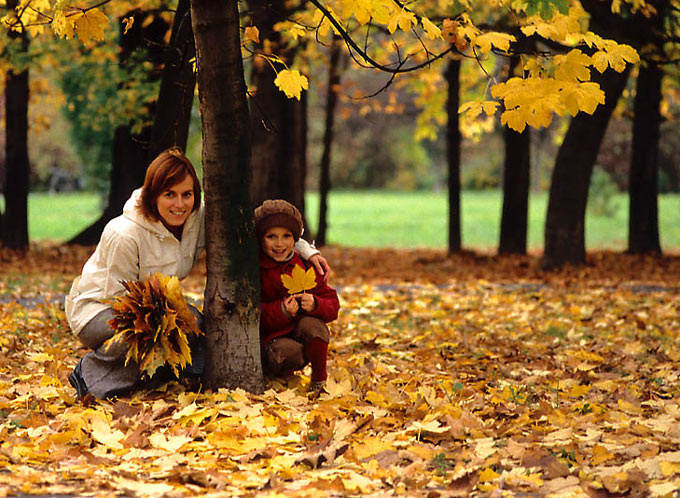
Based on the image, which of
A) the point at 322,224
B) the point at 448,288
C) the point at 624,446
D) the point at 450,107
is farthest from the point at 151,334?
the point at 322,224

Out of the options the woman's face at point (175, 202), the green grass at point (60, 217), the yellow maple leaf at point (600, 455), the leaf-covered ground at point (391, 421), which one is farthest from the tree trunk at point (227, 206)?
the green grass at point (60, 217)

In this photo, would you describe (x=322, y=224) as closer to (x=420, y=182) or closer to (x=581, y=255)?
(x=581, y=255)

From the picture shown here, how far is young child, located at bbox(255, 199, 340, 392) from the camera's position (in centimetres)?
506

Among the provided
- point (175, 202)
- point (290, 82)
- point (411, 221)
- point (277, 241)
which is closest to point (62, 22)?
point (175, 202)

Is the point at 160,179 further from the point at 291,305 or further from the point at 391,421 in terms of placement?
the point at 391,421

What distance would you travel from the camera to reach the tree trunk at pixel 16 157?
14.8 m

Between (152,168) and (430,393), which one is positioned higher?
(152,168)

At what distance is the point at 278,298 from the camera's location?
5.22 meters

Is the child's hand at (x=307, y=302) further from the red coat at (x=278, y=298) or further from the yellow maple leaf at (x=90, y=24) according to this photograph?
the yellow maple leaf at (x=90, y=24)

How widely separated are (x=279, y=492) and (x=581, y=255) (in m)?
9.85

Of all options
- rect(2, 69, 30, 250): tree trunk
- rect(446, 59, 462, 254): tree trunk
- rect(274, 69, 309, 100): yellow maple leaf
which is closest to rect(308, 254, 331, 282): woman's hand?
rect(274, 69, 309, 100): yellow maple leaf

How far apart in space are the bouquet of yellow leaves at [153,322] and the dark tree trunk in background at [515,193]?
1192 centimetres

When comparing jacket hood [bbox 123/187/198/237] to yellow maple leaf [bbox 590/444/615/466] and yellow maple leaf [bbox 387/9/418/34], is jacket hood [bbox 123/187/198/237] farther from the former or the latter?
yellow maple leaf [bbox 590/444/615/466]

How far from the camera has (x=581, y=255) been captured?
492 inches
